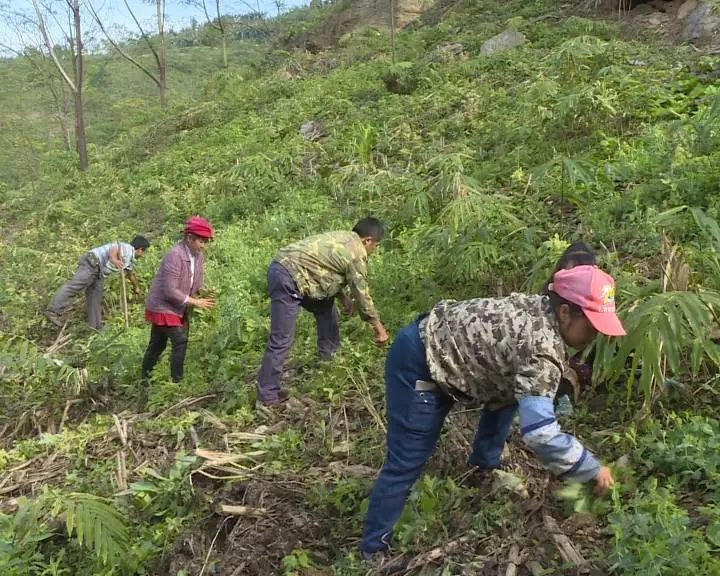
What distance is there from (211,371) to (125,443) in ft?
4.30

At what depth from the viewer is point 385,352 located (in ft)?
16.0

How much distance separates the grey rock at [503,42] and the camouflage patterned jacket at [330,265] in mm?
9332

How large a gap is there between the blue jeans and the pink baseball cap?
72cm

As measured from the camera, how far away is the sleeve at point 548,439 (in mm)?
2287

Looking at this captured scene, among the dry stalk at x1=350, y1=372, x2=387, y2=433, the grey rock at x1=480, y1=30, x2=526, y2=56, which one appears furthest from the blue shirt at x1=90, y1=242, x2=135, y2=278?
the grey rock at x1=480, y1=30, x2=526, y2=56

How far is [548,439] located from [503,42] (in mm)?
12075

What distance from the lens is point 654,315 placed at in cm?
292

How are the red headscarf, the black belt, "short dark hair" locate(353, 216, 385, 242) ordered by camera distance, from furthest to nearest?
the red headscarf, "short dark hair" locate(353, 216, 385, 242), the black belt

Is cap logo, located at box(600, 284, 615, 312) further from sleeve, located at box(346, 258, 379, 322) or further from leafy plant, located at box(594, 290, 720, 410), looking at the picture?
sleeve, located at box(346, 258, 379, 322)

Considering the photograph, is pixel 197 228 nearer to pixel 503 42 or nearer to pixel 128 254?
pixel 128 254

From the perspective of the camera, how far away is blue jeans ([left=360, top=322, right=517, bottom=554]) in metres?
2.77

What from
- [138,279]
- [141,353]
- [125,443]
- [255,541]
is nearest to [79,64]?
[138,279]

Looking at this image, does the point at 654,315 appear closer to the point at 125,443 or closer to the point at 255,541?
the point at 255,541

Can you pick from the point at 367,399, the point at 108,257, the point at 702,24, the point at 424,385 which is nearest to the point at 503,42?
the point at 702,24
